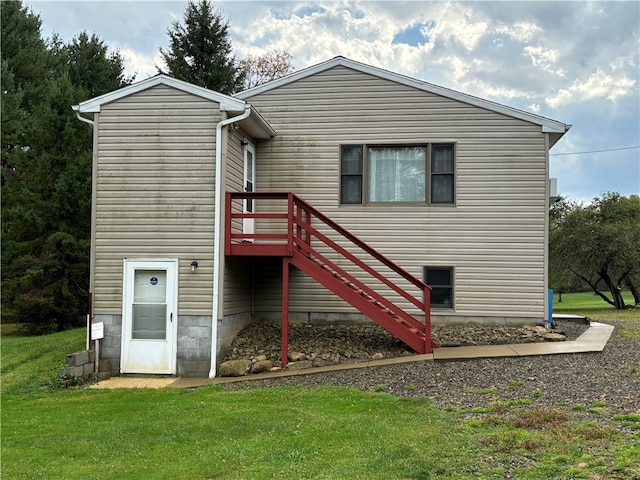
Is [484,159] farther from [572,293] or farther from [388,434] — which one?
[572,293]

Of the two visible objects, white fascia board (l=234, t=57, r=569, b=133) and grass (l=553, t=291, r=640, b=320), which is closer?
white fascia board (l=234, t=57, r=569, b=133)

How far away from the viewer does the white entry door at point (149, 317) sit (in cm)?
949

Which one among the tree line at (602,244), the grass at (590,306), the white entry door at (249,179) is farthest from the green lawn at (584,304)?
the white entry door at (249,179)

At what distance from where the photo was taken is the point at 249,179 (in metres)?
11.4

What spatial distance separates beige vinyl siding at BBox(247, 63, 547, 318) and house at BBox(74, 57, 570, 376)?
28 mm

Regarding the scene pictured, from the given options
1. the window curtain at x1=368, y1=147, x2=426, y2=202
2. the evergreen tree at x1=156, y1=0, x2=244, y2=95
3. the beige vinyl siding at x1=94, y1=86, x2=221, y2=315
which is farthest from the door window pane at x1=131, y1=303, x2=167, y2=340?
the evergreen tree at x1=156, y1=0, x2=244, y2=95

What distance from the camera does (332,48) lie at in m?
22.9

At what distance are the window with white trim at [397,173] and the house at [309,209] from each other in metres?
0.03

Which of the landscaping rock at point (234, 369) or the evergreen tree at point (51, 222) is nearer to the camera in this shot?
the landscaping rock at point (234, 369)

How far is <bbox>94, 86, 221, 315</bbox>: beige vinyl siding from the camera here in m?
9.57

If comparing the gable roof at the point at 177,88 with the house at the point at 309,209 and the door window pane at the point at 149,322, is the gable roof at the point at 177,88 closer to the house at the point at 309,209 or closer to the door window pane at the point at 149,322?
the house at the point at 309,209

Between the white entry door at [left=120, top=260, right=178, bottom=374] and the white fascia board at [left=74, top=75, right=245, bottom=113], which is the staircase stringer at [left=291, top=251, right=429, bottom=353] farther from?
the white fascia board at [left=74, top=75, right=245, bottom=113]

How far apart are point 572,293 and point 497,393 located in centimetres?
4876

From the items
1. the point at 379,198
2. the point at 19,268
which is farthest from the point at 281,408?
the point at 19,268
